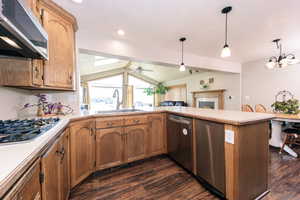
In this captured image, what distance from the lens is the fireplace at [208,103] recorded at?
5.25m

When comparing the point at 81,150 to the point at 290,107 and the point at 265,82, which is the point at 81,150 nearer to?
the point at 290,107

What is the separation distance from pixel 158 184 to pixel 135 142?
69 cm

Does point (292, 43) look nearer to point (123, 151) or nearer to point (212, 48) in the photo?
point (212, 48)

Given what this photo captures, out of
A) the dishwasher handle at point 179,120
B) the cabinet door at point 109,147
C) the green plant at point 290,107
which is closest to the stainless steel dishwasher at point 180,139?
the dishwasher handle at point 179,120

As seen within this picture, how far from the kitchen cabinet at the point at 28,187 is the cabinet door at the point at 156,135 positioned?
165 centimetres

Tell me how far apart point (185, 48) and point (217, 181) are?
8.99 ft

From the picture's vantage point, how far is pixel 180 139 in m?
1.99

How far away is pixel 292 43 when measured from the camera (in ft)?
9.63

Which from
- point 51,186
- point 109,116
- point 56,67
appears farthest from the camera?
point 109,116

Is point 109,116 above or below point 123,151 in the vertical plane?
above

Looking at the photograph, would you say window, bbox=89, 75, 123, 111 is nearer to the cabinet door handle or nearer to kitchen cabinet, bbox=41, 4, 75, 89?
kitchen cabinet, bbox=41, 4, 75, 89

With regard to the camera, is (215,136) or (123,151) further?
(123,151)

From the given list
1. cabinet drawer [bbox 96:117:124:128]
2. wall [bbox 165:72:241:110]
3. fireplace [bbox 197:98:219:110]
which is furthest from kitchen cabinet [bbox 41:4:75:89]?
fireplace [bbox 197:98:219:110]

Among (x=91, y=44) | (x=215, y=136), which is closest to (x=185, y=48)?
(x=91, y=44)
